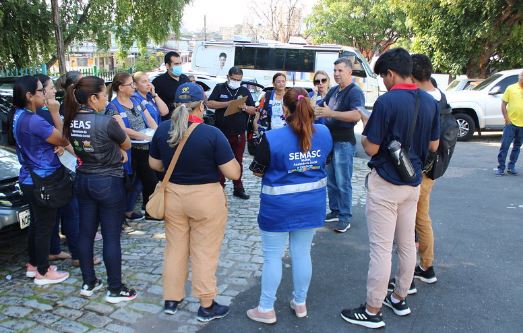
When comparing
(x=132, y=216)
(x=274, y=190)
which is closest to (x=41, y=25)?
(x=132, y=216)

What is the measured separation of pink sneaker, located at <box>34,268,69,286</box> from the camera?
396 cm

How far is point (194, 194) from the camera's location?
3.16m

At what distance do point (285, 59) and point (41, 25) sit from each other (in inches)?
377

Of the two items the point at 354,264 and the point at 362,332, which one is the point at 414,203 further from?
the point at 354,264

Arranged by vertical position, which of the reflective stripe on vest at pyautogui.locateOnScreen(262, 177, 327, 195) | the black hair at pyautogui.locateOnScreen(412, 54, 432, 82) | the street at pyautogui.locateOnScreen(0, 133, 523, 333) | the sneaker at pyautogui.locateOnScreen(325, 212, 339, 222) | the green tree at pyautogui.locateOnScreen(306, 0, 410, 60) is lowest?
the street at pyautogui.locateOnScreen(0, 133, 523, 333)

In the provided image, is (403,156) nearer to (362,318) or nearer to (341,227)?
(362,318)

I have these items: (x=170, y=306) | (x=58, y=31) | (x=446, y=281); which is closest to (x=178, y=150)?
(x=170, y=306)

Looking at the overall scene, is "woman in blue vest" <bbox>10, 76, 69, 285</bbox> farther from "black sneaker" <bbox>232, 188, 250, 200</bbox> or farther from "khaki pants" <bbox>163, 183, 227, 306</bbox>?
"black sneaker" <bbox>232, 188, 250, 200</bbox>

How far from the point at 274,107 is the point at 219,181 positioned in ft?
8.74

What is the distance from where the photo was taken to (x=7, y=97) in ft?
23.2

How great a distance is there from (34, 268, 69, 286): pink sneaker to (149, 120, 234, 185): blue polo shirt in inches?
64.3

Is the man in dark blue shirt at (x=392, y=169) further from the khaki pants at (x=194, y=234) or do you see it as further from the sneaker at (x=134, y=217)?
the sneaker at (x=134, y=217)

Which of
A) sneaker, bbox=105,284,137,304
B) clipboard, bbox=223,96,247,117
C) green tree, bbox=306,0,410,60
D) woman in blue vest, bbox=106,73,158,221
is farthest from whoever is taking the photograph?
green tree, bbox=306,0,410,60

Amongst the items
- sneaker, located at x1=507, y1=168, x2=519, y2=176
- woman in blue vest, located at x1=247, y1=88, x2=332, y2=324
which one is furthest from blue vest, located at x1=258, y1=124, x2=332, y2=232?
sneaker, located at x1=507, y1=168, x2=519, y2=176
